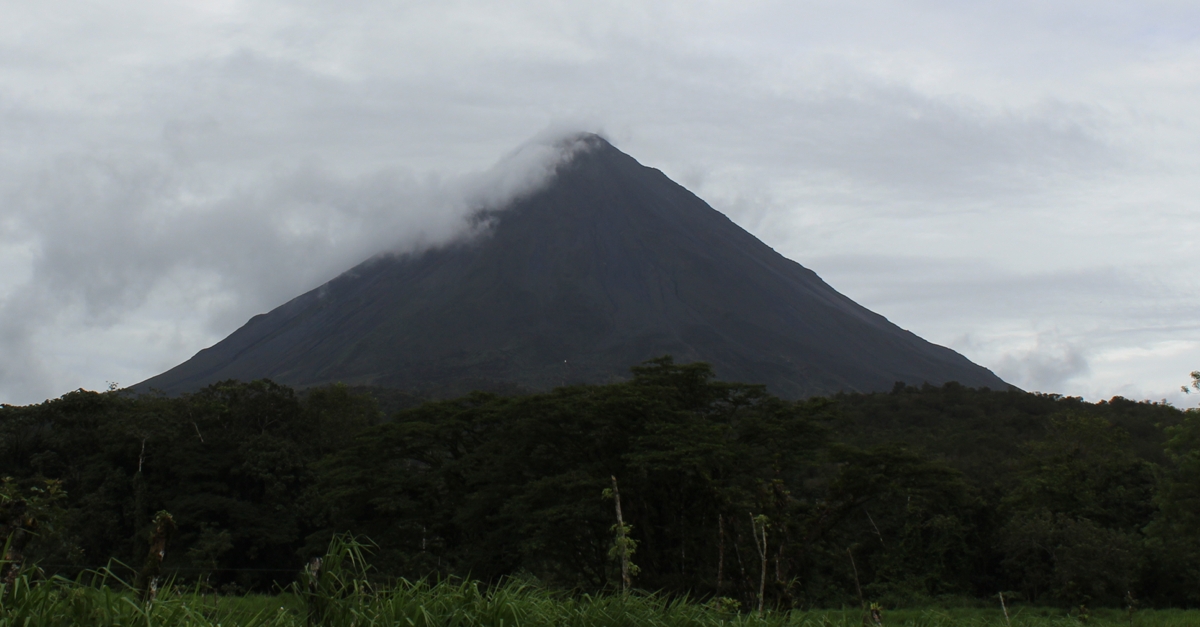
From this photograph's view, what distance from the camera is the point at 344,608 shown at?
17.8ft

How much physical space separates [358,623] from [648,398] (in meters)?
17.3

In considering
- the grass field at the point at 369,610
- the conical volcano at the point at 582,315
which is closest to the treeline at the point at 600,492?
the grass field at the point at 369,610

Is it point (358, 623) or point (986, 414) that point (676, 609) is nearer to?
point (358, 623)

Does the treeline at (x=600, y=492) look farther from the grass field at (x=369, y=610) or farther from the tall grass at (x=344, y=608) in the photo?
the tall grass at (x=344, y=608)

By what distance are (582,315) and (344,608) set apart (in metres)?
114

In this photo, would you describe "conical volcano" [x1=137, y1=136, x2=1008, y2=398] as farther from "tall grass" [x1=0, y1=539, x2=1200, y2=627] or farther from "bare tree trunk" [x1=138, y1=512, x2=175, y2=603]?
"bare tree trunk" [x1=138, y1=512, x2=175, y2=603]

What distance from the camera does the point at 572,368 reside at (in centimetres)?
9931

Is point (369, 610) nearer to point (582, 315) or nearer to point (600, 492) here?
point (600, 492)

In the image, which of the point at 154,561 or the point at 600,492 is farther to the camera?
the point at 600,492

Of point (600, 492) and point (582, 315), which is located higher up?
point (582, 315)

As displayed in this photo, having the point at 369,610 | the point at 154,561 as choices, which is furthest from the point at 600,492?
the point at 154,561

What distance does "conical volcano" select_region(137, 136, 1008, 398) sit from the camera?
334 ft

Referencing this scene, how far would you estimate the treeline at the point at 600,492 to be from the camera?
837 inches

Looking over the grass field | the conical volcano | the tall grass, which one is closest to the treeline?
the grass field
